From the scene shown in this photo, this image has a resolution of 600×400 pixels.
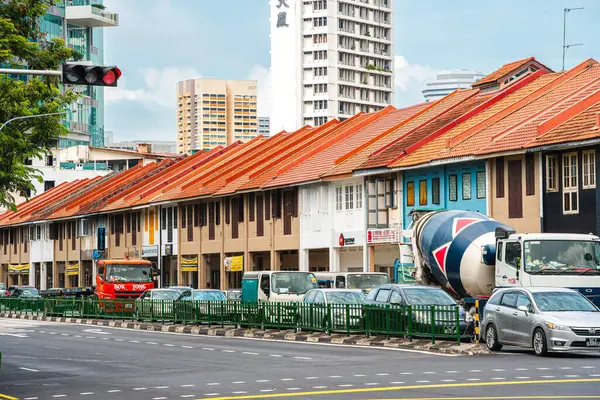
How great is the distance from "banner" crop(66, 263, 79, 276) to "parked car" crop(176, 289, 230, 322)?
138ft

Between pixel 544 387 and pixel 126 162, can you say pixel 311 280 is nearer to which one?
pixel 544 387

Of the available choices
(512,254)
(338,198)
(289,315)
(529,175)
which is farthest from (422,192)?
(512,254)

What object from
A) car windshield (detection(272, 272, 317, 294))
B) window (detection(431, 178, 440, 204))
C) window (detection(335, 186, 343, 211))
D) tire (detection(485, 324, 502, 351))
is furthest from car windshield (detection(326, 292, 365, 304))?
window (detection(335, 186, 343, 211))

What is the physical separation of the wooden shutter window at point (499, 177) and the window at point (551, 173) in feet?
9.38

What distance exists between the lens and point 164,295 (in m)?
50.0

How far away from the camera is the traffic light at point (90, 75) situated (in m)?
21.3

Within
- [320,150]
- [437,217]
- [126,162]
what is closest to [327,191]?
[320,150]

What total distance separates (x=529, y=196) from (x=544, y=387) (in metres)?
27.8

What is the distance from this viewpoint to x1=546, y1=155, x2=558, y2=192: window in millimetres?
44406

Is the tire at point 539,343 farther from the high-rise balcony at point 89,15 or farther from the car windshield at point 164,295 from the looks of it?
the high-rise balcony at point 89,15

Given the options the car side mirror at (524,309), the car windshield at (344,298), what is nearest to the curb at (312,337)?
the car windshield at (344,298)

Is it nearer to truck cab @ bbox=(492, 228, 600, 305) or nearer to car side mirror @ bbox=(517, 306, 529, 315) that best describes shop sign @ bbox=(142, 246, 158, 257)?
truck cab @ bbox=(492, 228, 600, 305)

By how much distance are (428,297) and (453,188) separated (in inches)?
741

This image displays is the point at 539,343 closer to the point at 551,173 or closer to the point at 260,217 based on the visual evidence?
the point at 551,173
